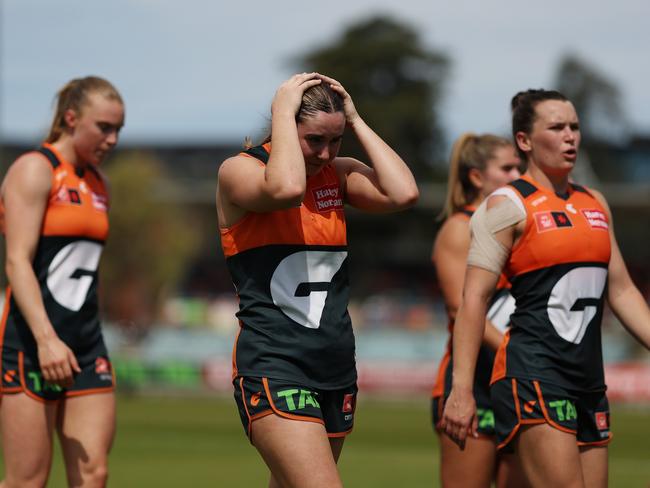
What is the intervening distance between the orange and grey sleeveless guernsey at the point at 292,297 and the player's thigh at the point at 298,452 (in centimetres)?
21

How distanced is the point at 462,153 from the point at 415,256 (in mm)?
66198

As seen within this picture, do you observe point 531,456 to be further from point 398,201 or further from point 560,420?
point 398,201

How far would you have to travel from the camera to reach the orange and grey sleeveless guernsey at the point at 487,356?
7078mm

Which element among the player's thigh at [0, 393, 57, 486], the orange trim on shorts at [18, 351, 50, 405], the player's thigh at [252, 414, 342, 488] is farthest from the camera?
the orange trim on shorts at [18, 351, 50, 405]

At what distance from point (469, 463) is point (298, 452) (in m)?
2.02

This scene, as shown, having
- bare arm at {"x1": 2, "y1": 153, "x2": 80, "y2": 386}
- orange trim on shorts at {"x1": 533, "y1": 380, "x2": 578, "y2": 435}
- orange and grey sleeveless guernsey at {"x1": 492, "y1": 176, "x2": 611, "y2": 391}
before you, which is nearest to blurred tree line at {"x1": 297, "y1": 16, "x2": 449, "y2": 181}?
bare arm at {"x1": 2, "y1": 153, "x2": 80, "y2": 386}

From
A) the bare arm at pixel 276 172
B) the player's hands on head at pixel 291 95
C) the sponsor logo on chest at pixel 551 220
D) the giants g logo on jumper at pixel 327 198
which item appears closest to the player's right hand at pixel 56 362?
the bare arm at pixel 276 172

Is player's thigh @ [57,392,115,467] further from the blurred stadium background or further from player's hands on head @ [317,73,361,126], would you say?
the blurred stadium background

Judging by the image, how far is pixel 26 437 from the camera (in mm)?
6660

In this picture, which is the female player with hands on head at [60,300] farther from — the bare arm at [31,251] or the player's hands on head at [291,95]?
the player's hands on head at [291,95]

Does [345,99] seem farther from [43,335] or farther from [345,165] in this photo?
[43,335]

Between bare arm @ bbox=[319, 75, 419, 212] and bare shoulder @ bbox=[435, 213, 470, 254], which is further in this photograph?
bare shoulder @ bbox=[435, 213, 470, 254]

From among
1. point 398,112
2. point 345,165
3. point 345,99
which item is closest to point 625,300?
point 345,165

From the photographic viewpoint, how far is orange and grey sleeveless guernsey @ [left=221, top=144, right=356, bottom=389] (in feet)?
17.5
